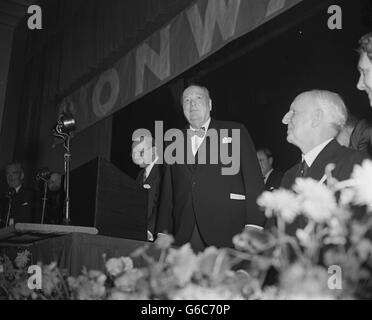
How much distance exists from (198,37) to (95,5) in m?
1.75

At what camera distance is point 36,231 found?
2.07 metres

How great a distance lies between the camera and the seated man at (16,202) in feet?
14.8

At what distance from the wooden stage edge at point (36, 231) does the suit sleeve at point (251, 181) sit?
845 millimetres

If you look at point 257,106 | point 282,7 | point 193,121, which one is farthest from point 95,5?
point 193,121

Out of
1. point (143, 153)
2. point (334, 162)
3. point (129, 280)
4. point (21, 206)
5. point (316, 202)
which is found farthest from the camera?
point (21, 206)

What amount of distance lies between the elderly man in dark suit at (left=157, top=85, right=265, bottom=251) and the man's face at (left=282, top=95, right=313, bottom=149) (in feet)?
1.31

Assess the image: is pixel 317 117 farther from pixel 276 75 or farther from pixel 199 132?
pixel 276 75

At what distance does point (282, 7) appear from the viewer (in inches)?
137

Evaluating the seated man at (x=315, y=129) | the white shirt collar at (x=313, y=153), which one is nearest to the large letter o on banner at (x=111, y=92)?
the seated man at (x=315, y=129)

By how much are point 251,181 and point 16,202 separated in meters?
2.76

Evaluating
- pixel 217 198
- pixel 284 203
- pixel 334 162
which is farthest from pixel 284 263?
pixel 217 198

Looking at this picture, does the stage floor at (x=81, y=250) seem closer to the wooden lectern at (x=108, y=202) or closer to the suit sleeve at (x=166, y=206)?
the wooden lectern at (x=108, y=202)
